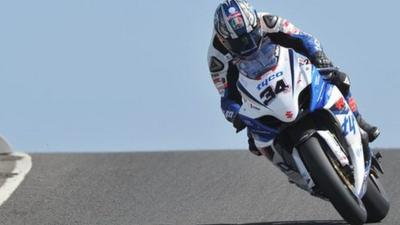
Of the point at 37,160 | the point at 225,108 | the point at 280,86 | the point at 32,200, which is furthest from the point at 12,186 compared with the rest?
the point at 280,86

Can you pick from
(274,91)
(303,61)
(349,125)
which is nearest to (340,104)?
(349,125)

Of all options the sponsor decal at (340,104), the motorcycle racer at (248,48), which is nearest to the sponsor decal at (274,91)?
the motorcycle racer at (248,48)

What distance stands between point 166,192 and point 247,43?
9.47 ft

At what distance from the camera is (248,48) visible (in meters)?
8.22

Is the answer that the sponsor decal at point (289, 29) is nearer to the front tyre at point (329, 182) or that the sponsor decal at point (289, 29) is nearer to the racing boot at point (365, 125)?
the racing boot at point (365, 125)

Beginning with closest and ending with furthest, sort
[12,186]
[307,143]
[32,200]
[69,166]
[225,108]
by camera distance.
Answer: [307,143], [225,108], [32,200], [12,186], [69,166]

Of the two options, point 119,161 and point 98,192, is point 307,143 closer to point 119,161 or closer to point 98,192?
point 98,192

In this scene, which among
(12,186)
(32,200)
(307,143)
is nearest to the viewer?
(307,143)

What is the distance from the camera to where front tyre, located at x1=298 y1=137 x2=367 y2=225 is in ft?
25.5

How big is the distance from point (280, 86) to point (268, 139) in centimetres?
39

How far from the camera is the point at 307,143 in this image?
7902mm

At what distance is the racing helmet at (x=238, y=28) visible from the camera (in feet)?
26.8

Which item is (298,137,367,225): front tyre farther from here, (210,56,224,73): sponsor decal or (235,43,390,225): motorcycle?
(210,56,224,73): sponsor decal

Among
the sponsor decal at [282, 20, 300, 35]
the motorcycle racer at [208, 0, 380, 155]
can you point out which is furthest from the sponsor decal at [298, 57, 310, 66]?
the sponsor decal at [282, 20, 300, 35]
